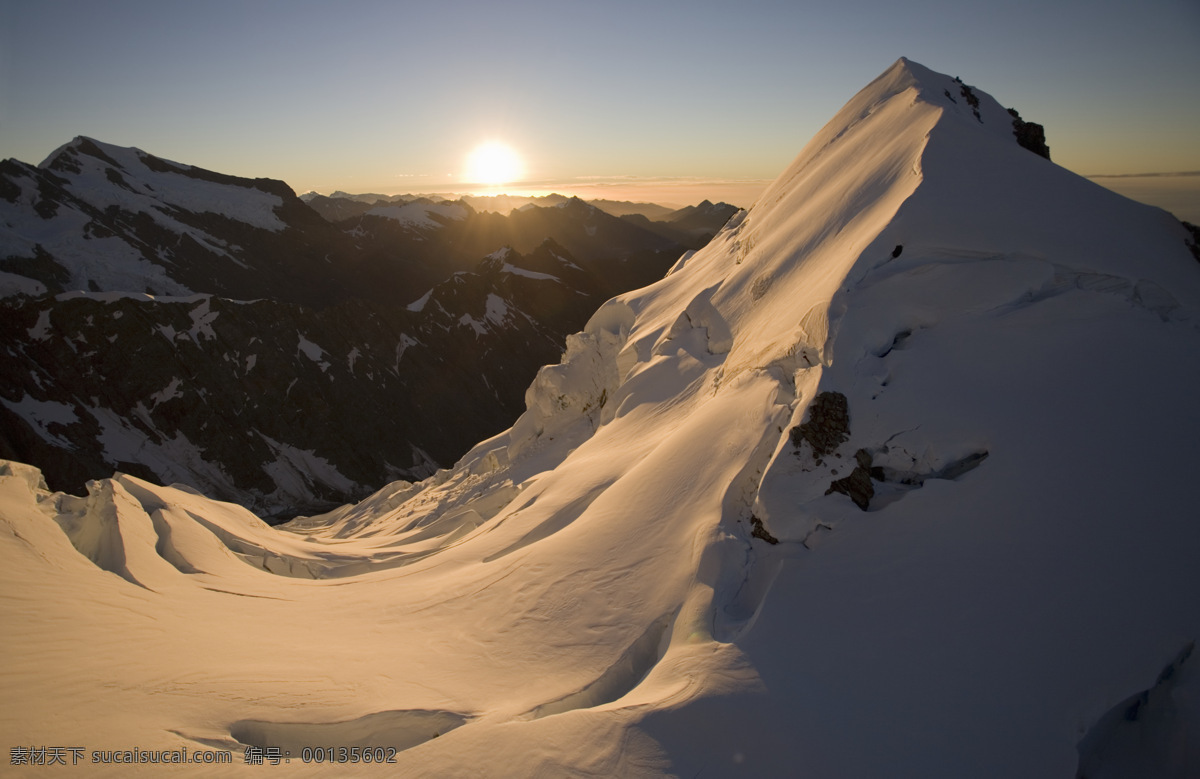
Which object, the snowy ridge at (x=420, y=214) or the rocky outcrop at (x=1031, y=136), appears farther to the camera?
the snowy ridge at (x=420, y=214)

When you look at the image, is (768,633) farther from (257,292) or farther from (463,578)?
(257,292)

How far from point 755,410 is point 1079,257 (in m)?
5.59

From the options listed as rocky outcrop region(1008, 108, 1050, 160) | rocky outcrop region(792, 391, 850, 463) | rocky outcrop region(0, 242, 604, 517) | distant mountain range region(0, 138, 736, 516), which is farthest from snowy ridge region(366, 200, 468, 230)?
rocky outcrop region(792, 391, 850, 463)

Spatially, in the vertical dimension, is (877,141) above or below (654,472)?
above

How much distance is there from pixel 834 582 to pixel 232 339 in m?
64.7

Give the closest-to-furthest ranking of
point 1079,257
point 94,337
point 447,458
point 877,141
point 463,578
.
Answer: point 1079,257, point 463,578, point 877,141, point 94,337, point 447,458

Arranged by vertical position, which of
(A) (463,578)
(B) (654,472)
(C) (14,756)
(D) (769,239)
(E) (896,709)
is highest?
(D) (769,239)

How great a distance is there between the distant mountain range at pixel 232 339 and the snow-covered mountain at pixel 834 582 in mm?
44581

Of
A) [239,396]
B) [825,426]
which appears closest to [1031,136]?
[825,426]

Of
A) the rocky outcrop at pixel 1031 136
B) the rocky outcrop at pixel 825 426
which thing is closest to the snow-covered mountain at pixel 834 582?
the rocky outcrop at pixel 825 426

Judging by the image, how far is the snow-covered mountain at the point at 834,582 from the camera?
566 centimetres

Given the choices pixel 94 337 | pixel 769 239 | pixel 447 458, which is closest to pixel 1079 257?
pixel 769 239

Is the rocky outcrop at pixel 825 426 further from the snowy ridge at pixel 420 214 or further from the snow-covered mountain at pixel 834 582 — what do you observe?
the snowy ridge at pixel 420 214

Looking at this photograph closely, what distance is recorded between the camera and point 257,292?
90.0 m
